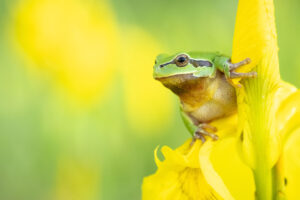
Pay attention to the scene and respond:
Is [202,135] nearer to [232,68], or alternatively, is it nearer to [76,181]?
[232,68]

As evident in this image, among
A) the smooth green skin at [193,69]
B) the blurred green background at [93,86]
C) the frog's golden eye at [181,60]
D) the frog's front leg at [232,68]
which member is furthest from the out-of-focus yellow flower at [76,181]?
the frog's front leg at [232,68]

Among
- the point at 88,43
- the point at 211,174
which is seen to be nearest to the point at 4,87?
the point at 88,43

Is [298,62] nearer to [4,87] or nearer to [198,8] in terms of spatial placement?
[198,8]

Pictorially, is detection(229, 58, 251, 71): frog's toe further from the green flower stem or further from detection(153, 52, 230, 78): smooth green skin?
detection(153, 52, 230, 78): smooth green skin

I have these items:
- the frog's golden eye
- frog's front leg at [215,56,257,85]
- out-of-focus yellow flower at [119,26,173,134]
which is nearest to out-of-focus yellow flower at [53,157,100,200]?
out-of-focus yellow flower at [119,26,173,134]

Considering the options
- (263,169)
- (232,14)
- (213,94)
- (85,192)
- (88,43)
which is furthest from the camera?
(232,14)

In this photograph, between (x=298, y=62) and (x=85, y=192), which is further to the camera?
(x=298, y=62)
